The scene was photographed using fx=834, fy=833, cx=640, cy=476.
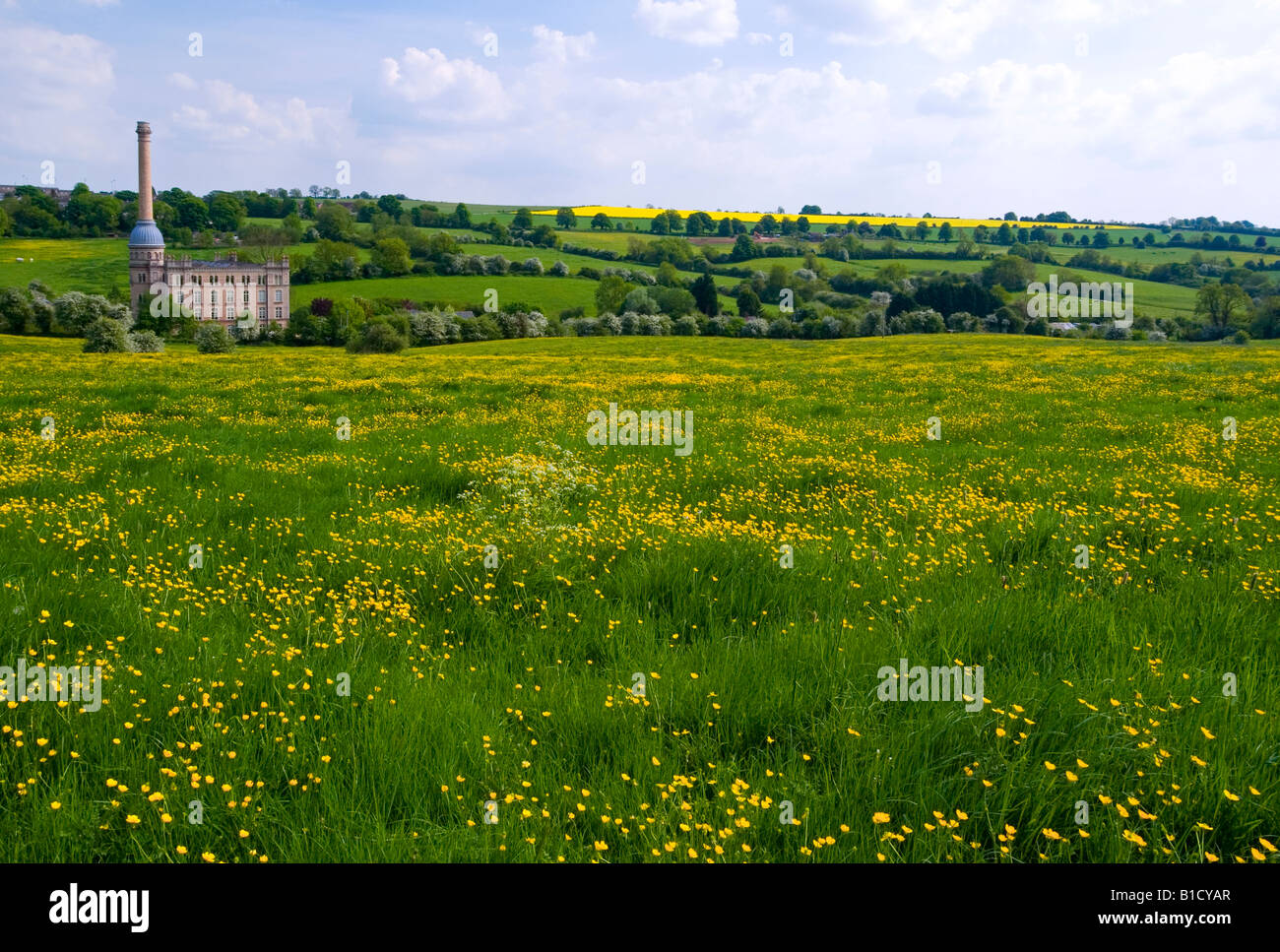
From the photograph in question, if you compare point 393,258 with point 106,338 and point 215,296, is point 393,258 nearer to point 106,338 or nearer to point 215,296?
point 215,296

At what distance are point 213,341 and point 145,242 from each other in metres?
99.0

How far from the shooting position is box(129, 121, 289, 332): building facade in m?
156

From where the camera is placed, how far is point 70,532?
28.8 feet

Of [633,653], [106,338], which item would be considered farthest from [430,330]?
[633,653]

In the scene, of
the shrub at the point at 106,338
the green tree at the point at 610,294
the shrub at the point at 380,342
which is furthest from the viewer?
the green tree at the point at 610,294

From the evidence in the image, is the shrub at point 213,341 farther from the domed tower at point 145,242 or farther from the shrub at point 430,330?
the domed tower at point 145,242

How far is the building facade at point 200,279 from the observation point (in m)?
156

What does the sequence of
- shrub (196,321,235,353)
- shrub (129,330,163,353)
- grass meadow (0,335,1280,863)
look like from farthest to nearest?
shrub (196,321,235,353)
shrub (129,330,163,353)
grass meadow (0,335,1280,863)

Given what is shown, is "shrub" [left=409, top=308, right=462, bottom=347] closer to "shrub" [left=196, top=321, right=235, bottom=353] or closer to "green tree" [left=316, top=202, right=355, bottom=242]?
"shrub" [left=196, top=321, right=235, bottom=353]

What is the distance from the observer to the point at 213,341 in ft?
268

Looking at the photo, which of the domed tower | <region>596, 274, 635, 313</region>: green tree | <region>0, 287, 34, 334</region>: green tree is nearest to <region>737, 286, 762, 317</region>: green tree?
<region>596, 274, 635, 313</region>: green tree

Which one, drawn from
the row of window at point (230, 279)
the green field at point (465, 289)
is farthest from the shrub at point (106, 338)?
the row of window at point (230, 279)

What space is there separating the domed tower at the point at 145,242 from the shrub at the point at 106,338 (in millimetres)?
97682

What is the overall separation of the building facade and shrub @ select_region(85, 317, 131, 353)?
8369cm
